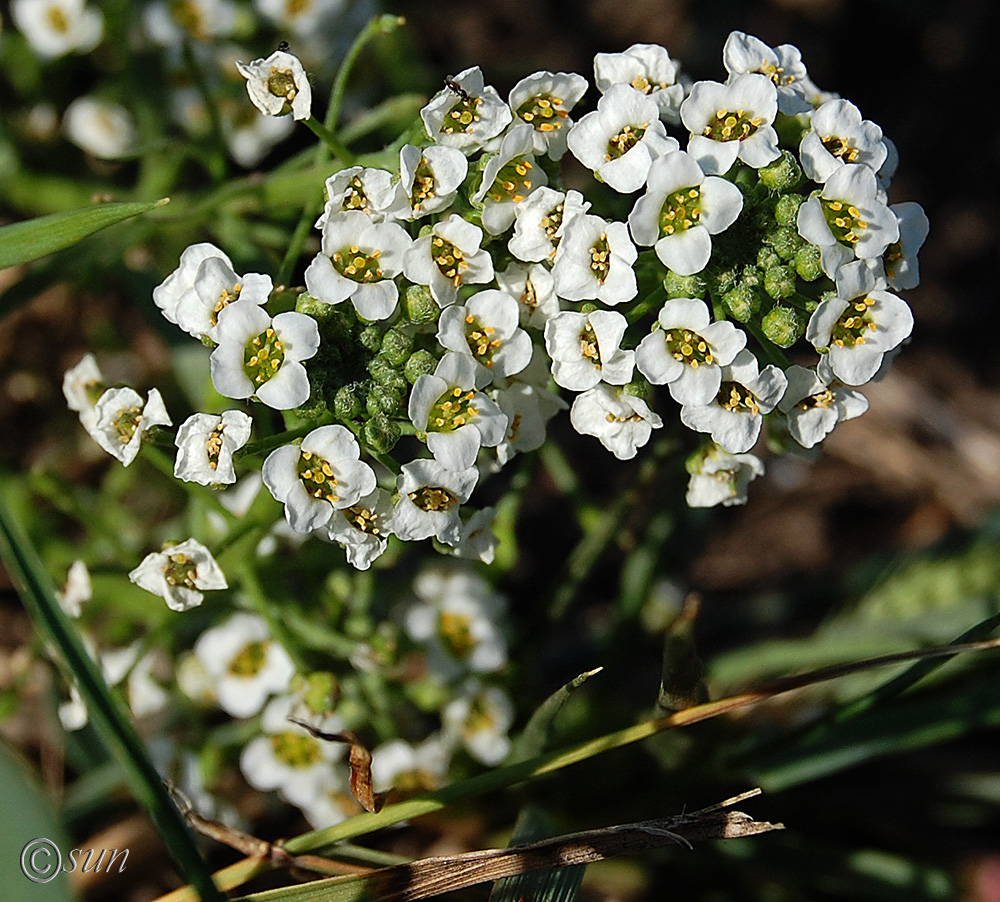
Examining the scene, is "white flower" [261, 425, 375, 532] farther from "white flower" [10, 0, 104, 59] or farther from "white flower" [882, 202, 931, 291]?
"white flower" [10, 0, 104, 59]

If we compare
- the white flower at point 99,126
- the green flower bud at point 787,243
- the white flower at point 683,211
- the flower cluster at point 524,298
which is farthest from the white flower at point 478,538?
the white flower at point 99,126

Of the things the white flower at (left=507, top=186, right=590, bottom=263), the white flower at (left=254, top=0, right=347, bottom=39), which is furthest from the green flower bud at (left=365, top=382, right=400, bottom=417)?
the white flower at (left=254, top=0, right=347, bottom=39)

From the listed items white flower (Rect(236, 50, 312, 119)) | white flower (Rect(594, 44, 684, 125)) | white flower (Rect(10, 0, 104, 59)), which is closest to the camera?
white flower (Rect(236, 50, 312, 119))

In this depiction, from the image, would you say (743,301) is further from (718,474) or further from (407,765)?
(407,765)

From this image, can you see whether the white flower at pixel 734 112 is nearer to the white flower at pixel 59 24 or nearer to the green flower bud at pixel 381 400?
the green flower bud at pixel 381 400

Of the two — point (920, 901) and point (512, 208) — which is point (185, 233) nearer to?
point (512, 208)

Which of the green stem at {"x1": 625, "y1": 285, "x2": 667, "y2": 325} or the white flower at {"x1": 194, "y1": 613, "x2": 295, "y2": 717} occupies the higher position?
the green stem at {"x1": 625, "y1": 285, "x2": 667, "y2": 325}
